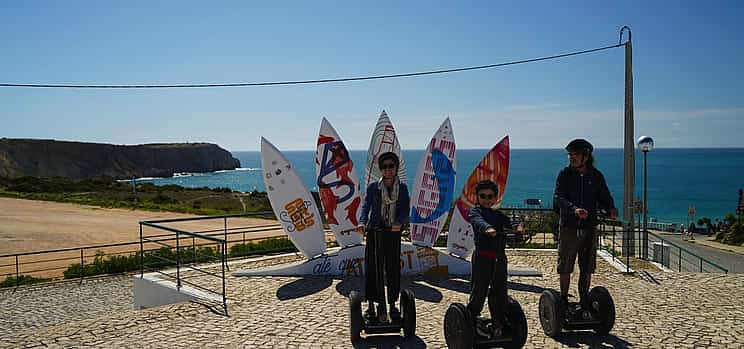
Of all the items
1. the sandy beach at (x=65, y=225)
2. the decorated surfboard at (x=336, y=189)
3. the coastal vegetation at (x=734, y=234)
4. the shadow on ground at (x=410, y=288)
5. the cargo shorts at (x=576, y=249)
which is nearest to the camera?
the cargo shorts at (x=576, y=249)

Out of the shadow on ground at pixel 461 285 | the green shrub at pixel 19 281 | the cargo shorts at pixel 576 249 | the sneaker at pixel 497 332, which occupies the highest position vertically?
the cargo shorts at pixel 576 249

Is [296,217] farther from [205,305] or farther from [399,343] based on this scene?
[399,343]

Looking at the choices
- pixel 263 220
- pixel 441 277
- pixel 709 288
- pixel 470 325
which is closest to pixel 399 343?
pixel 470 325

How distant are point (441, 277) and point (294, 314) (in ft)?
10.5

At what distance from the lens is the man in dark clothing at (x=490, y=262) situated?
16.3 feet

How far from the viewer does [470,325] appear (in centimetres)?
490

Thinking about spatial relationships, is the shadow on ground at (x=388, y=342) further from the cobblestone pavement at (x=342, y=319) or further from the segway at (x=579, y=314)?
the segway at (x=579, y=314)

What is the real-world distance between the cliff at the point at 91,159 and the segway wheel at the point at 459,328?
79205mm

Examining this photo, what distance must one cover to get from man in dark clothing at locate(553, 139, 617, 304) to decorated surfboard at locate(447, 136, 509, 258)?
3.83 metres

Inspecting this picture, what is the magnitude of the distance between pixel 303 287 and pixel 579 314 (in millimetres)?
4275

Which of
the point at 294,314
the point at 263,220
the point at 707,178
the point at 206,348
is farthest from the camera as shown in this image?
the point at 707,178

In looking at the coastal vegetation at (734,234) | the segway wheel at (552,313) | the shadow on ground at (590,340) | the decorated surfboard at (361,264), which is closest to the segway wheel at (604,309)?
the shadow on ground at (590,340)

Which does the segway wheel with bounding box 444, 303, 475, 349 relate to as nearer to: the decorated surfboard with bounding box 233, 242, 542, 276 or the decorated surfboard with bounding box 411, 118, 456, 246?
the decorated surfboard with bounding box 233, 242, 542, 276

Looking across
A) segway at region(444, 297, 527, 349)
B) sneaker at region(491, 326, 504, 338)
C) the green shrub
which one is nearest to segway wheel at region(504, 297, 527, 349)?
segway at region(444, 297, 527, 349)
